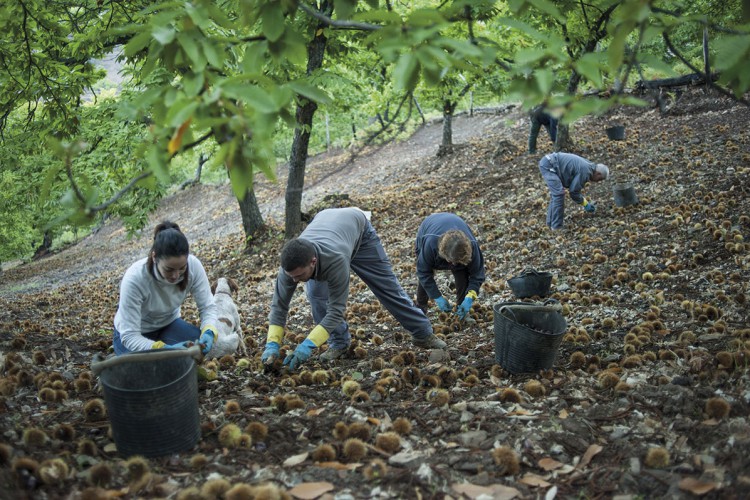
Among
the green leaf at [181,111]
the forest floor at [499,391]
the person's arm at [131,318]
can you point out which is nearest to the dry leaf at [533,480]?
the forest floor at [499,391]

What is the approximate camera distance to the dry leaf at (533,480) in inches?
108

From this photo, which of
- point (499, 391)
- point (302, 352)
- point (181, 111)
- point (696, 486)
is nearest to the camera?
point (181, 111)

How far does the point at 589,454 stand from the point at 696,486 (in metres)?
0.59

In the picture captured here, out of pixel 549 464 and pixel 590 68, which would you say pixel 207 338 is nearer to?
pixel 549 464

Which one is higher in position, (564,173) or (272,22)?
(272,22)

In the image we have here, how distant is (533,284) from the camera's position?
6.62 metres

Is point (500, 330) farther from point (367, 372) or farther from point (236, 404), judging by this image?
point (236, 404)

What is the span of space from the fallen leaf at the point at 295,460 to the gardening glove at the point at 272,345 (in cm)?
156

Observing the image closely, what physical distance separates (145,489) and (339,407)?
1.48 m

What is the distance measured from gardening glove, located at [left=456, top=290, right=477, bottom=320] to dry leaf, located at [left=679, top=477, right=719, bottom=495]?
3603 mm

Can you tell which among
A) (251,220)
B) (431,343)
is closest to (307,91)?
(431,343)

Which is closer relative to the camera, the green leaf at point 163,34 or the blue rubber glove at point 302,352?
the green leaf at point 163,34

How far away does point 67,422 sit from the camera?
139 inches

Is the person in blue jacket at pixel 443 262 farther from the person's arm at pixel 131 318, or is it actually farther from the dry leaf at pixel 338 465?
the dry leaf at pixel 338 465
